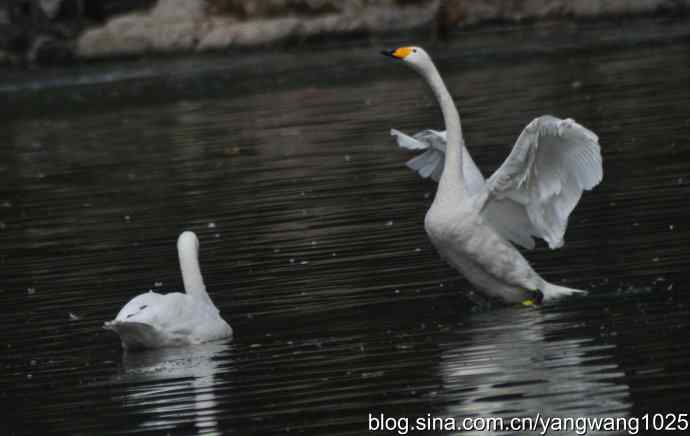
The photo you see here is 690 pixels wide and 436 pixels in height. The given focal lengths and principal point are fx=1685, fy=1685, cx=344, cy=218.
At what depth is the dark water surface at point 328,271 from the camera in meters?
8.89

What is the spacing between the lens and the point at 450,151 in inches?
447

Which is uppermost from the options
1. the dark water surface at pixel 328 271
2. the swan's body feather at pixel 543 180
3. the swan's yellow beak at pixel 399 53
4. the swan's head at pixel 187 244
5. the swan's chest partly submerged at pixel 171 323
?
the swan's yellow beak at pixel 399 53

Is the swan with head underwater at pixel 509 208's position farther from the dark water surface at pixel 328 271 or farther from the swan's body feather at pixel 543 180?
the dark water surface at pixel 328 271

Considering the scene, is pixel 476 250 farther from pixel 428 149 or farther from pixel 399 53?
pixel 428 149

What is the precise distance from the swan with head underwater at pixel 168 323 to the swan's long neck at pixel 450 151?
5.59ft

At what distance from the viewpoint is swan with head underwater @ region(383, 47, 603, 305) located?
10828 mm

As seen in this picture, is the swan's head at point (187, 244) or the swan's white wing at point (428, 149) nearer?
the swan's head at point (187, 244)

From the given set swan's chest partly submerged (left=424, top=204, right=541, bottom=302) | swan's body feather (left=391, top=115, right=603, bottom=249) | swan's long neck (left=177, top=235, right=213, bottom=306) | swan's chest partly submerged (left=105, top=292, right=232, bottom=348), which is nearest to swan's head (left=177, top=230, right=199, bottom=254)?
swan's long neck (left=177, top=235, right=213, bottom=306)

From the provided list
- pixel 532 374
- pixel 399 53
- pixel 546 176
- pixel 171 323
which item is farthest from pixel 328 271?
pixel 532 374

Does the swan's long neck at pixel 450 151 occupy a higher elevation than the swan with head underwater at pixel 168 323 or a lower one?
higher

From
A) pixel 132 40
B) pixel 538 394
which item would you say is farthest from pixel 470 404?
pixel 132 40

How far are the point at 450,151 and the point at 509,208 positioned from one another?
0.55 meters

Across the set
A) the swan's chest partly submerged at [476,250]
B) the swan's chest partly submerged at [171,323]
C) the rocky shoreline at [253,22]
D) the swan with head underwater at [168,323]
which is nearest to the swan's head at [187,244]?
the swan with head underwater at [168,323]

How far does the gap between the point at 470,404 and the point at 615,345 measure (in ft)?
4.22
